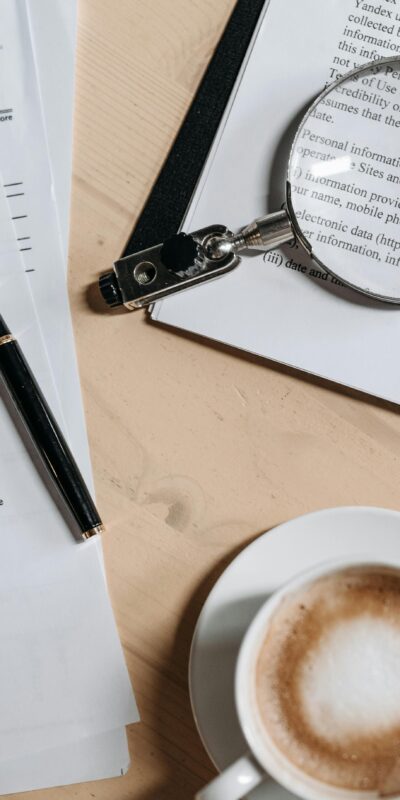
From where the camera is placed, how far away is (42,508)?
26.6 inches

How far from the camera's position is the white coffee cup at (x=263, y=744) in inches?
21.6

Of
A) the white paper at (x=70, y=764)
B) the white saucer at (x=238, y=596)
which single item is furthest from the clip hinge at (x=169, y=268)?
the white paper at (x=70, y=764)

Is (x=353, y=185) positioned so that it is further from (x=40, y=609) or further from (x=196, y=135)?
(x=40, y=609)

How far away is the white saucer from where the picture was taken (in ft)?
2.08

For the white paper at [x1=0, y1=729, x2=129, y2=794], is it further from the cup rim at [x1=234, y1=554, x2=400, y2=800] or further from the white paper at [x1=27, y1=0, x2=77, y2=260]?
the white paper at [x1=27, y1=0, x2=77, y2=260]

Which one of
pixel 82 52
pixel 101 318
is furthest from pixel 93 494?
pixel 82 52

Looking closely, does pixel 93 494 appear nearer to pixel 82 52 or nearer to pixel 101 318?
pixel 101 318

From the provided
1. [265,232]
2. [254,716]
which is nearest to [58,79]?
[265,232]

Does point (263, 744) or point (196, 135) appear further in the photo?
point (196, 135)

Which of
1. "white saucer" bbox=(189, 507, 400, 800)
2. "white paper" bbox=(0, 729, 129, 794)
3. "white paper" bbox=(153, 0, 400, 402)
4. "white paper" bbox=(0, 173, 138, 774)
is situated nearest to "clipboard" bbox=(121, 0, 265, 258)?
"white paper" bbox=(153, 0, 400, 402)

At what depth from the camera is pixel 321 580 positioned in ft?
1.90

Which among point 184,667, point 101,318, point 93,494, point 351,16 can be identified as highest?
point 351,16

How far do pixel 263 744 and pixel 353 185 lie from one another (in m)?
0.40

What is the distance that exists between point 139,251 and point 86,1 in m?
0.20
